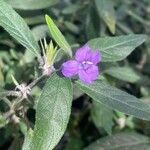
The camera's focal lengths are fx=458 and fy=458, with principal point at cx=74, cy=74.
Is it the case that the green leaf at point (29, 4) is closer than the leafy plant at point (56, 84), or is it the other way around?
the leafy plant at point (56, 84)

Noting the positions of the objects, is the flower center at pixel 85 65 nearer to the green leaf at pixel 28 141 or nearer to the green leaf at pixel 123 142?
the green leaf at pixel 28 141

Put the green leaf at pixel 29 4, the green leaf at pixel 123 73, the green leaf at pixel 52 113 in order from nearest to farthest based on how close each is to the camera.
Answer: the green leaf at pixel 52 113
the green leaf at pixel 29 4
the green leaf at pixel 123 73

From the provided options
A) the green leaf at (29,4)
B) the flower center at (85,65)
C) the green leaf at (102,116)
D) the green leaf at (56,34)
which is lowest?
the green leaf at (102,116)

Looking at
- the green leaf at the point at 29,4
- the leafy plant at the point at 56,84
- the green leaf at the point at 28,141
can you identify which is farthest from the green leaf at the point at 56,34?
the green leaf at the point at 29,4

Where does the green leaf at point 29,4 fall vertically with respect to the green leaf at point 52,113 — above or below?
above

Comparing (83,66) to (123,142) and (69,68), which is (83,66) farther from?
(123,142)

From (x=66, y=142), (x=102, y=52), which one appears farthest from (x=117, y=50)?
(x=66, y=142)

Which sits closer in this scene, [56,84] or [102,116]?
[56,84]

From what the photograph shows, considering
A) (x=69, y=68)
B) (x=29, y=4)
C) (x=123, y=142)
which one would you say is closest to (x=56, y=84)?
(x=69, y=68)
